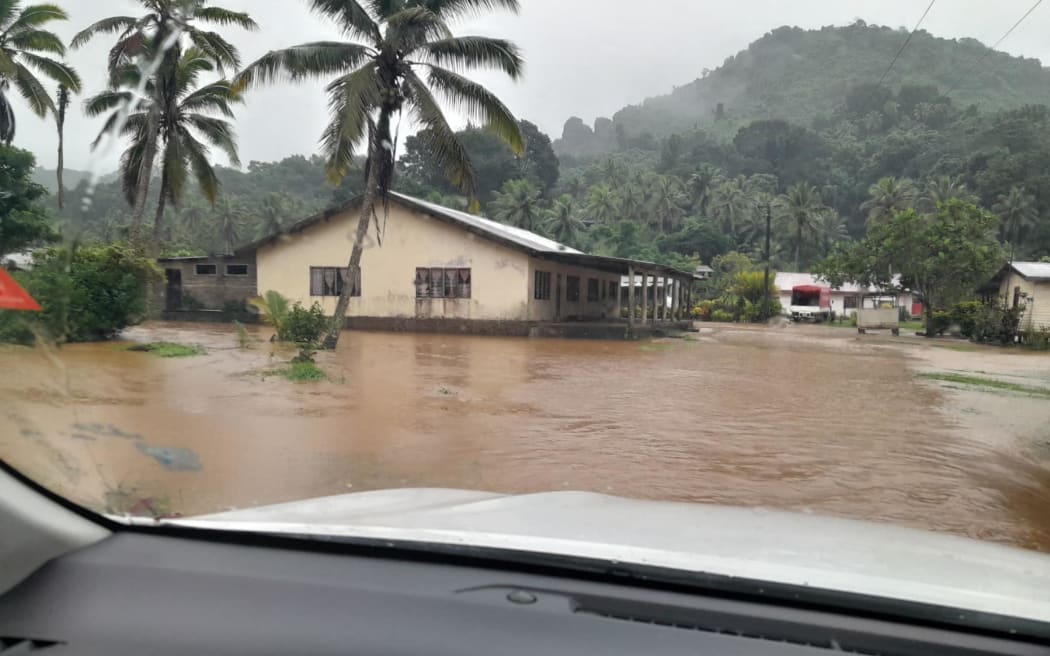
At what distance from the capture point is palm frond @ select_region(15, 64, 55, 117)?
99.0 inches

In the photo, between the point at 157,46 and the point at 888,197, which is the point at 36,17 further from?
the point at 888,197

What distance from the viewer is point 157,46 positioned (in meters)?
2.72

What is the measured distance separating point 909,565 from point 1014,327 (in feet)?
97.6

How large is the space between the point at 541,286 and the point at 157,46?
884 inches

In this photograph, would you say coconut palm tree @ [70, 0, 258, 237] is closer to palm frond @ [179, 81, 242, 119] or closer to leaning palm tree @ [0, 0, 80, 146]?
leaning palm tree @ [0, 0, 80, 146]

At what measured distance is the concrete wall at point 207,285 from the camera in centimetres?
982

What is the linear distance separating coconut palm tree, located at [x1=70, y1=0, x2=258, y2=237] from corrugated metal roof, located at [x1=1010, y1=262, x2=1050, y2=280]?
30.1 metres

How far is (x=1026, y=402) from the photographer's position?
11945mm

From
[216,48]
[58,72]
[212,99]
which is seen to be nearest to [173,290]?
[212,99]

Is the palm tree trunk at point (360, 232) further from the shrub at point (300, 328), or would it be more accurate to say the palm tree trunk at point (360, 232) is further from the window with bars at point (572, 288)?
the window with bars at point (572, 288)

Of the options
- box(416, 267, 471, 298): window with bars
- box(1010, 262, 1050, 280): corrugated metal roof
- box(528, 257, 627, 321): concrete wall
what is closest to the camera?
box(416, 267, 471, 298): window with bars

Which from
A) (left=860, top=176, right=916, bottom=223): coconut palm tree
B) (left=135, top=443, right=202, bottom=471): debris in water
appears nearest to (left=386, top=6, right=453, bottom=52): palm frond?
(left=135, top=443, right=202, bottom=471): debris in water

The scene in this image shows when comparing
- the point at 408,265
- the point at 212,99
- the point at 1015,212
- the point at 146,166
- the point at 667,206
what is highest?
the point at 667,206

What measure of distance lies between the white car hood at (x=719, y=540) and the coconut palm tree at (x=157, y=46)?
1686 millimetres
